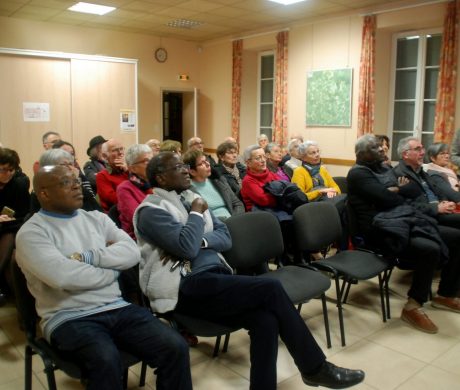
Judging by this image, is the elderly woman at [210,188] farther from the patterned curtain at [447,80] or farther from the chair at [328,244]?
the patterned curtain at [447,80]

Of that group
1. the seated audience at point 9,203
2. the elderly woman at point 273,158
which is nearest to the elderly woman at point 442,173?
the elderly woman at point 273,158

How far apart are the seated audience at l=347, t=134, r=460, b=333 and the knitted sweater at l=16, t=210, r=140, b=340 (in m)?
1.92

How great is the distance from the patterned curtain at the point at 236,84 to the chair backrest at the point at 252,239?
555 centimetres

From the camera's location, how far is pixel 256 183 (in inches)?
146

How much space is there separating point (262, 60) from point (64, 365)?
7.23m

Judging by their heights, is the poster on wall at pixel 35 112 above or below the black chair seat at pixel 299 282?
above

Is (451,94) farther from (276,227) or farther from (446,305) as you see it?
(276,227)

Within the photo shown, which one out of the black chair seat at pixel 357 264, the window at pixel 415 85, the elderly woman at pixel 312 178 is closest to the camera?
the black chair seat at pixel 357 264

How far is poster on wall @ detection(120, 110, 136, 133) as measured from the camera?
7.29 m

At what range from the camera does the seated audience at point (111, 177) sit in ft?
11.5

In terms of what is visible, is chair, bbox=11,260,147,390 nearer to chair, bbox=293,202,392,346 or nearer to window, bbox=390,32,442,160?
chair, bbox=293,202,392,346

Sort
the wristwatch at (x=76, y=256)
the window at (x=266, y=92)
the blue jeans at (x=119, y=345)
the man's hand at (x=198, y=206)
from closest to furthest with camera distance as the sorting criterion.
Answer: the blue jeans at (x=119, y=345), the wristwatch at (x=76, y=256), the man's hand at (x=198, y=206), the window at (x=266, y=92)

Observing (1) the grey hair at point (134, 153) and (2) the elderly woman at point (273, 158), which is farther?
(2) the elderly woman at point (273, 158)

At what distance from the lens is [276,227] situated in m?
2.78
